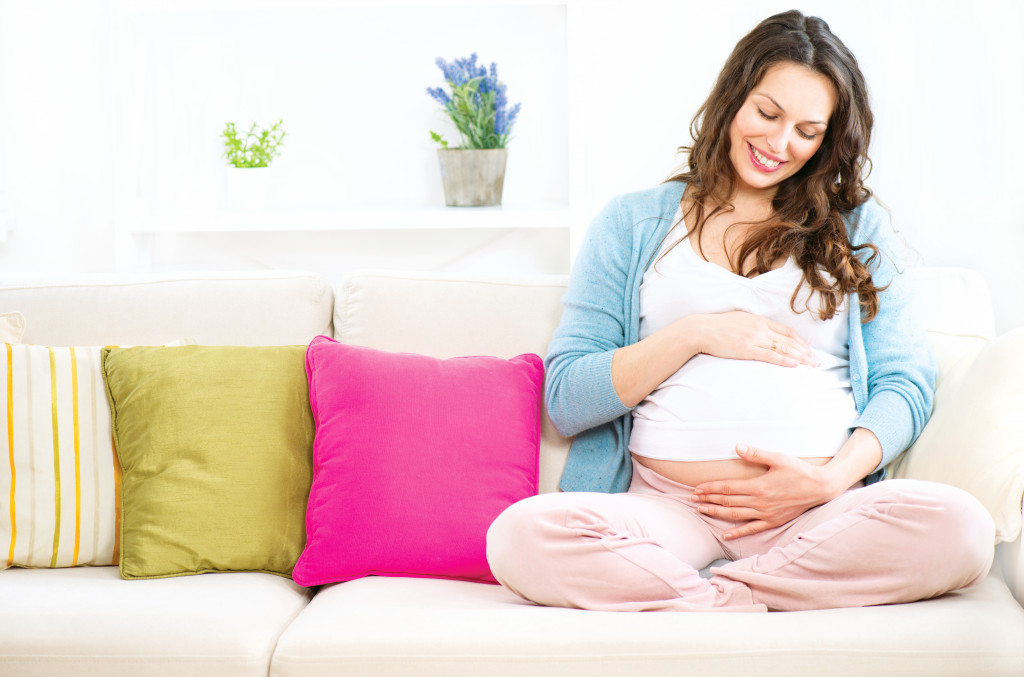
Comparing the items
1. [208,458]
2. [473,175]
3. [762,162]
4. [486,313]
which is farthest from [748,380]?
[473,175]

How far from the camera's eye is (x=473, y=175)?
2193 millimetres

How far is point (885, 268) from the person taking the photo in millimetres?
1518

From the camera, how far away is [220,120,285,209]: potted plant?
2277mm

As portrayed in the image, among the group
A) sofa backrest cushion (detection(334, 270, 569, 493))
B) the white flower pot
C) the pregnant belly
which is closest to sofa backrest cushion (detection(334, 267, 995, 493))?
sofa backrest cushion (detection(334, 270, 569, 493))

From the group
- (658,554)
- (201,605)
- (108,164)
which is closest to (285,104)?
(108,164)

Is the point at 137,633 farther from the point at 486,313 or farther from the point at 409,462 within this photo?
the point at 486,313

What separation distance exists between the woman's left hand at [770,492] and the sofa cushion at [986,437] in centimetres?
15

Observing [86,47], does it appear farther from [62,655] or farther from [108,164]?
[62,655]

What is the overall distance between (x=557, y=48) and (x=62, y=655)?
1787 millimetres

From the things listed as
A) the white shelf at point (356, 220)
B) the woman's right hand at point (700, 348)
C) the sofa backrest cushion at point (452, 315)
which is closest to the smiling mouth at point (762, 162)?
the woman's right hand at point (700, 348)

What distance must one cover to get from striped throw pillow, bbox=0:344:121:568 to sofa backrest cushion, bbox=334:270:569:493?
457 mm

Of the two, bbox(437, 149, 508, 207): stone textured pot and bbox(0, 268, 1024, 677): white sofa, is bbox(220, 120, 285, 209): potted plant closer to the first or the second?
bbox(437, 149, 508, 207): stone textured pot

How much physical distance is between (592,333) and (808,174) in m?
0.49

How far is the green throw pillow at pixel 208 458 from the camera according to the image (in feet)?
4.56
